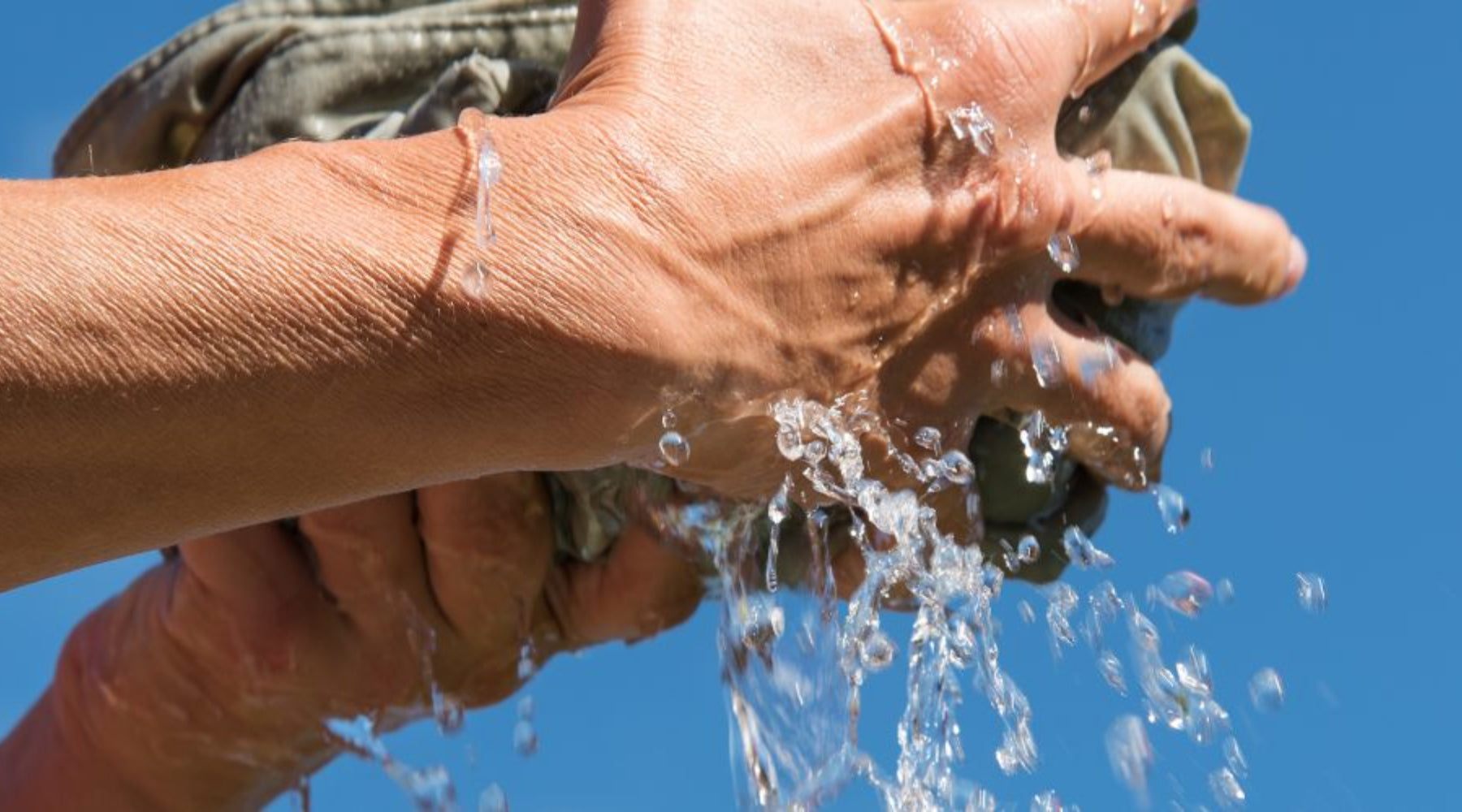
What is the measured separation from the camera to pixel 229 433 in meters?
1.41

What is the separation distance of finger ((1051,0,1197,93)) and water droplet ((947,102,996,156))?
159 millimetres

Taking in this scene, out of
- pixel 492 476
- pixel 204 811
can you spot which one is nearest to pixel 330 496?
pixel 492 476

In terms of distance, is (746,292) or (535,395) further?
(746,292)

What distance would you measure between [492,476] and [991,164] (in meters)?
0.70

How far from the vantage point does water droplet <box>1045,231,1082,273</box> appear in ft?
5.91

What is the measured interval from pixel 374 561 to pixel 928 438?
71cm

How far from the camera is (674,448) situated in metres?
1.66

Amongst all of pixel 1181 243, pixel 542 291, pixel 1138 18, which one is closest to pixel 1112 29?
pixel 1138 18

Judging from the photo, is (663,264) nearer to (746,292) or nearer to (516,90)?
(746,292)

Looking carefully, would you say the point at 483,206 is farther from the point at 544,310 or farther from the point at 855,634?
the point at 855,634

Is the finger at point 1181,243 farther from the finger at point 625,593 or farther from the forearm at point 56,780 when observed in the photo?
the forearm at point 56,780

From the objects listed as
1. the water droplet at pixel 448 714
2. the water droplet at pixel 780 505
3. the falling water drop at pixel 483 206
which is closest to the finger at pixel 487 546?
the water droplet at pixel 448 714

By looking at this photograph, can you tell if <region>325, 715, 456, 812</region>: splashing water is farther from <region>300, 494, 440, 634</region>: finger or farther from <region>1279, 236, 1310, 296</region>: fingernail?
<region>1279, 236, 1310, 296</region>: fingernail

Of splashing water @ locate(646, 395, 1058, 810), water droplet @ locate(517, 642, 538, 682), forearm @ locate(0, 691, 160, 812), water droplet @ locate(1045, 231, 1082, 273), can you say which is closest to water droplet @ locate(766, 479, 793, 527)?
splashing water @ locate(646, 395, 1058, 810)
